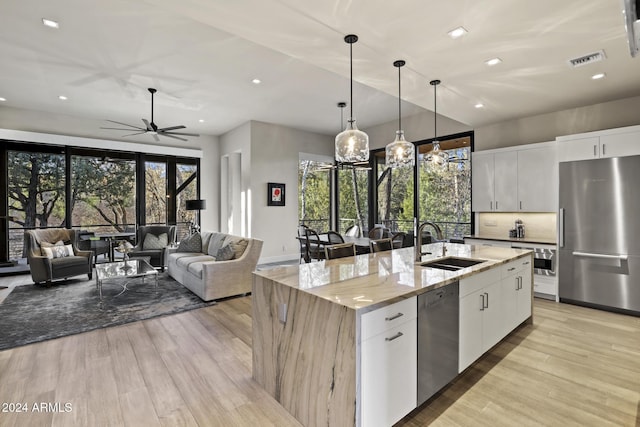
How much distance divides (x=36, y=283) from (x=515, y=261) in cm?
695

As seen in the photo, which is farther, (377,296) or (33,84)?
(33,84)

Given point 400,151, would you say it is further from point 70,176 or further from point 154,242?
point 70,176

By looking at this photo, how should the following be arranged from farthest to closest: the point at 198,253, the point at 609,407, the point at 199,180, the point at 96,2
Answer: the point at 199,180 → the point at 198,253 → the point at 96,2 → the point at 609,407

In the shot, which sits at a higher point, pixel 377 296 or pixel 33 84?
pixel 33 84

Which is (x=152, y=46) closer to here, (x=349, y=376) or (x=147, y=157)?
(x=349, y=376)

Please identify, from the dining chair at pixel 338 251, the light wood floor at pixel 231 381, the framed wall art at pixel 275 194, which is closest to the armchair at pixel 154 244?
the framed wall art at pixel 275 194

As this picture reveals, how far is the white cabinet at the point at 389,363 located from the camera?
5.26 ft

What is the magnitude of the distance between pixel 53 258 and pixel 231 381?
4612mm

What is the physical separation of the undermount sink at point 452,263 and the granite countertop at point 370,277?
7 cm

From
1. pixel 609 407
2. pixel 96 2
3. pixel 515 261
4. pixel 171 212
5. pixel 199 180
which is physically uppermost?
pixel 96 2

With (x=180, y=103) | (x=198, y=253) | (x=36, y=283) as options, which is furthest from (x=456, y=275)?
(x=36, y=283)

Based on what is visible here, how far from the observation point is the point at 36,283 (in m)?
5.21

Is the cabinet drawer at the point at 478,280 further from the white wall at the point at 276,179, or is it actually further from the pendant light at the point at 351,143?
the white wall at the point at 276,179

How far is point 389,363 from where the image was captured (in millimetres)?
1709
